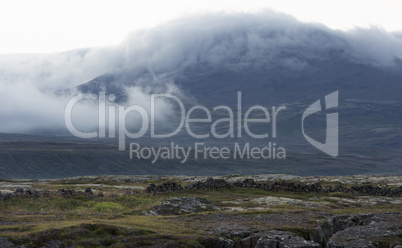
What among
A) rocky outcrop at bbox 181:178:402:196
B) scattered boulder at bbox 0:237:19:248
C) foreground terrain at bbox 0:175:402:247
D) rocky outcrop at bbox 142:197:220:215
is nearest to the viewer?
scattered boulder at bbox 0:237:19:248

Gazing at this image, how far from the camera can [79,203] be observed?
153ft

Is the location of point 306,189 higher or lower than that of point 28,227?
lower

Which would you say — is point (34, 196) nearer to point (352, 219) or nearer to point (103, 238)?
point (103, 238)

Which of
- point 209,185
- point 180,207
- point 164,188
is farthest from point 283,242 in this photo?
point 209,185

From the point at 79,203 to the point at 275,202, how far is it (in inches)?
888

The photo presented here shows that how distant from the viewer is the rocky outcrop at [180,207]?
42169mm

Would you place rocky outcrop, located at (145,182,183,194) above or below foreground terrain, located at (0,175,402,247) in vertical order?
below

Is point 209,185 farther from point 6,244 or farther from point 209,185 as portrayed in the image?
point 6,244

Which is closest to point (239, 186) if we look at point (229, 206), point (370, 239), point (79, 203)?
point (229, 206)

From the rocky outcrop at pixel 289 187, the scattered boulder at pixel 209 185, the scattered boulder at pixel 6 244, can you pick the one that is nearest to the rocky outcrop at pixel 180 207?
the scattered boulder at pixel 6 244

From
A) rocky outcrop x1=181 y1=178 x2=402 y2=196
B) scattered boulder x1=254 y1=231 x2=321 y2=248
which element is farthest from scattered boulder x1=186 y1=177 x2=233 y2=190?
scattered boulder x1=254 y1=231 x2=321 y2=248

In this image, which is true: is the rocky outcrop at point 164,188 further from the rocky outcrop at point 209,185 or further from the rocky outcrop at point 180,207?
the rocky outcrop at point 180,207

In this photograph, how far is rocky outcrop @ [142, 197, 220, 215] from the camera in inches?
1660

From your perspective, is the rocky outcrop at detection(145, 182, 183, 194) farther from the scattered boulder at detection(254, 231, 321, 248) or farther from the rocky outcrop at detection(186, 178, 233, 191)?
the scattered boulder at detection(254, 231, 321, 248)
